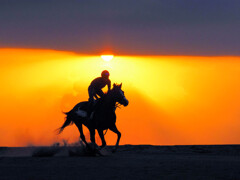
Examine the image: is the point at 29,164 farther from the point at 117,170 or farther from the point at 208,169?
the point at 208,169

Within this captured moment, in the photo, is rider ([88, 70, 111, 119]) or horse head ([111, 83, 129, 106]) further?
rider ([88, 70, 111, 119])

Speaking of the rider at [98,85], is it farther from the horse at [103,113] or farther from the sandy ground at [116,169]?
the sandy ground at [116,169]

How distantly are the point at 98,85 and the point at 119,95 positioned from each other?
132 cm

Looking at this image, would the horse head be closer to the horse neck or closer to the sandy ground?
the horse neck

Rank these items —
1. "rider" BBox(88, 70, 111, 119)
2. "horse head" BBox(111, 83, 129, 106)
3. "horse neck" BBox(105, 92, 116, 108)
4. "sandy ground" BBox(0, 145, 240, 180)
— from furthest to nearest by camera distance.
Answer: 1. "rider" BBox(88, 70, 111, 119)
2. "horse neck" BBox(105, 92, 116, 108)
3. "horse head" BBox(111, 83, 129, 106)
4. "sandy ground" BBox(0, 145, 240, 180)

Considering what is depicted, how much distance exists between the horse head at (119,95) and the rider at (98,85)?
0.80 metres

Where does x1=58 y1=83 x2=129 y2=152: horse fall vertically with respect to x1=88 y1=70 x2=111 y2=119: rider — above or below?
below

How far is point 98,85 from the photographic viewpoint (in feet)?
68.9

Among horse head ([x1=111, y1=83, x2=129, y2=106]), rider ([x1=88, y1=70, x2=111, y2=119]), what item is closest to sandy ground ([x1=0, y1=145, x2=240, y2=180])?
horse head ([x1=111, y1=83, x2=129, y2=106])

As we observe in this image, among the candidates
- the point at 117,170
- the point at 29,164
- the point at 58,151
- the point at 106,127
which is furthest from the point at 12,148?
the point at 117,170

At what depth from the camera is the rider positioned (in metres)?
20.8

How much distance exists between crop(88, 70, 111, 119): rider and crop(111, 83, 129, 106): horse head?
2.61 ft

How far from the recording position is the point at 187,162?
674 inches

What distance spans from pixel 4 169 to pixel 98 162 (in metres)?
2.85
